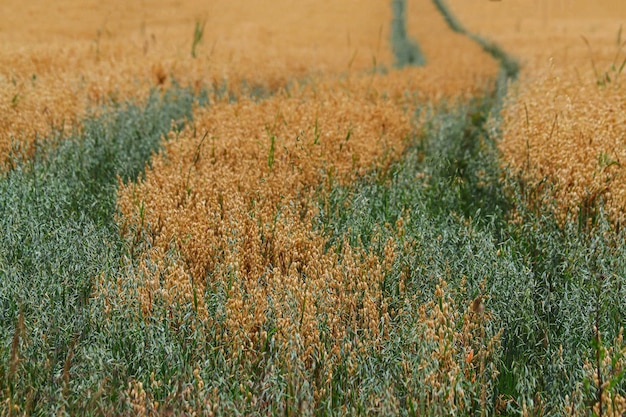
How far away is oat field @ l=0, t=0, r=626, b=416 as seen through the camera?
2264mm

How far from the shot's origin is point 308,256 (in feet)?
10.1

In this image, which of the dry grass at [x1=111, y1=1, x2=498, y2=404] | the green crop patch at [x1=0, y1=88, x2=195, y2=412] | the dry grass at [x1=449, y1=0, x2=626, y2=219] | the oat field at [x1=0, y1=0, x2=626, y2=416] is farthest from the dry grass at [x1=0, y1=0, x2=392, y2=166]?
the dry grass at [x1=449, y1=0, x2=626, y2=219]

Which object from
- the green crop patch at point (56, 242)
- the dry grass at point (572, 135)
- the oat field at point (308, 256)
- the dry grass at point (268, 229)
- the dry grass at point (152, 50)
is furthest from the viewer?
the dry grass at point (152, 50)

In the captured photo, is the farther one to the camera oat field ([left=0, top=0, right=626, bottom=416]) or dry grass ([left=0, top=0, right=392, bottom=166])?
dry grass ([left=0, top=0, right=392, bottom=166])

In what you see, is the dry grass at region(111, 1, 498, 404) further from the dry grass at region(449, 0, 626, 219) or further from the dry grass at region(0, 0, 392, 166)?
the dry grass at region(0, 0, 392, 166)

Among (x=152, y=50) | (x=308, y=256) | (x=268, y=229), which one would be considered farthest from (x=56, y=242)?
(x=152, y=50)

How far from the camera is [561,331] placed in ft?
8.71

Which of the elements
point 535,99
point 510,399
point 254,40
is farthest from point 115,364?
point 254,40

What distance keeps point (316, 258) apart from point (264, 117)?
2482 mm

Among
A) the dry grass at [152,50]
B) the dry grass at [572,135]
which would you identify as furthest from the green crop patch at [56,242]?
the dry grass at [572,135]

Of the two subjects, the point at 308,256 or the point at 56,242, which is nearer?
the point at 308,256

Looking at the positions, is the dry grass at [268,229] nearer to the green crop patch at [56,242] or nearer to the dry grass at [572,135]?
the green crop patch at [56,242]

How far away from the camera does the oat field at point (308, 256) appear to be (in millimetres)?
2264

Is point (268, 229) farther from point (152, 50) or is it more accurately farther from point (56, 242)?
point (152, 50)
